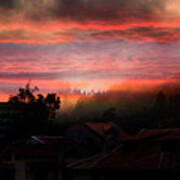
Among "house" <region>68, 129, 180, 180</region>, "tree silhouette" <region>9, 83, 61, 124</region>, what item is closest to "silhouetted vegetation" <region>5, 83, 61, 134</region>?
"tree silhouette" <region>9, 83, 61, 124</region>

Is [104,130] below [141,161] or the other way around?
the other way around

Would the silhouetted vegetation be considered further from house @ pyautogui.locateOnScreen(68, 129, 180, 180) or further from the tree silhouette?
house @ pyautogui.locateOnScreen(68, 129, 180, 180)

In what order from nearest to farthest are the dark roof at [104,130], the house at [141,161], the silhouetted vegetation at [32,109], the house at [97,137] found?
the house at [141,161] → the house at [97,137] → the dark roof at [104,130] → the silhouetted vegetation at [32,109]

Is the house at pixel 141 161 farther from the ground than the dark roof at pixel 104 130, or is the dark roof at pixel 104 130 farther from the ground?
the dark roof at pixel 104 130

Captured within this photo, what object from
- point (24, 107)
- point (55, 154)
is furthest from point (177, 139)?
point (24, 107)

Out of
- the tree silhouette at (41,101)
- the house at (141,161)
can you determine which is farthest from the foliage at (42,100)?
the house at (141,161)

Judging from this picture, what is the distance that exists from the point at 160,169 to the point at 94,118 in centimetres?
5484

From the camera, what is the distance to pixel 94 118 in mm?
92500

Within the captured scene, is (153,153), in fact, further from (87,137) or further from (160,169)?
(87,137)

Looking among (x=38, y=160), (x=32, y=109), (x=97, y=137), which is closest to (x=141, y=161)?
(x=38, y=160)

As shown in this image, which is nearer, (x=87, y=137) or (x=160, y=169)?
(x=160, y=169)

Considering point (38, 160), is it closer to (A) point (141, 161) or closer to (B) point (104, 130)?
(B) point (104, 130)

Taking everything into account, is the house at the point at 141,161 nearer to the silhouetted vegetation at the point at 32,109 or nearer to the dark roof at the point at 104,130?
the dark roof at the point at 104,130

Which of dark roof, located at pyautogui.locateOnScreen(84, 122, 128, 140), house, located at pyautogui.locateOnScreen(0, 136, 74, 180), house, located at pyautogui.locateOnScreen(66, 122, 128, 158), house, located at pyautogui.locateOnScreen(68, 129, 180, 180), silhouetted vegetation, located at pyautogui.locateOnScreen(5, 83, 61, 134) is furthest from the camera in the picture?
silhouetted vegetation, located at pyautogui.locateOnScreen(5, 83, 61, 134)
